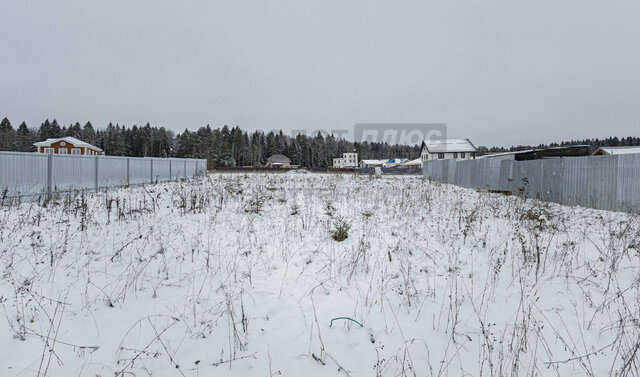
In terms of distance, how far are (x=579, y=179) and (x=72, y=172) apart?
18.8 m

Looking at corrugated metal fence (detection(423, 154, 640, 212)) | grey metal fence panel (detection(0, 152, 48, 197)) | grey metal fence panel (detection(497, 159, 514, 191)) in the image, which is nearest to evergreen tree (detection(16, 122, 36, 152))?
grey metal fence panel (detection(0, 152, 48, 197))

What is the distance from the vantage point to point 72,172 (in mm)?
10062

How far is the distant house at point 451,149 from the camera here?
172ft

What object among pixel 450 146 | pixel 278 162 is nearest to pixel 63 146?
pixel 278 162

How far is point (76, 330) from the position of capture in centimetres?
253

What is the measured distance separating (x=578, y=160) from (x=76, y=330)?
1400 centimetres

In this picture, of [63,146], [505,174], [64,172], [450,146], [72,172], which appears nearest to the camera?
[64,172]

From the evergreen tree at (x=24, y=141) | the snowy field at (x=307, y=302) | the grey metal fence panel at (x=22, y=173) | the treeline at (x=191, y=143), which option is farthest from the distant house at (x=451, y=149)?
the evergreen tree at (x=24, y=141)

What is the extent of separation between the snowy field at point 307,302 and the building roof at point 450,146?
5126cm

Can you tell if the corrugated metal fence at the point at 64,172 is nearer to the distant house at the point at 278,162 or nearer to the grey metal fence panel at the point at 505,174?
the grey metal fence panel at the point at 505,174

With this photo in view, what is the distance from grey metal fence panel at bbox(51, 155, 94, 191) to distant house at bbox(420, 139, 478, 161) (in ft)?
172

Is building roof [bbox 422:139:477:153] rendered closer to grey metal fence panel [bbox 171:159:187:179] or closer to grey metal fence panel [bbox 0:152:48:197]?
grey metal fence panel [bbox 171:159:187:179]

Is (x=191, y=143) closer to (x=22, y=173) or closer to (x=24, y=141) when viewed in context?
(x=24, y=141)

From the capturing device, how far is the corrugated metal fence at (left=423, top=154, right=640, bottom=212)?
327 inches
